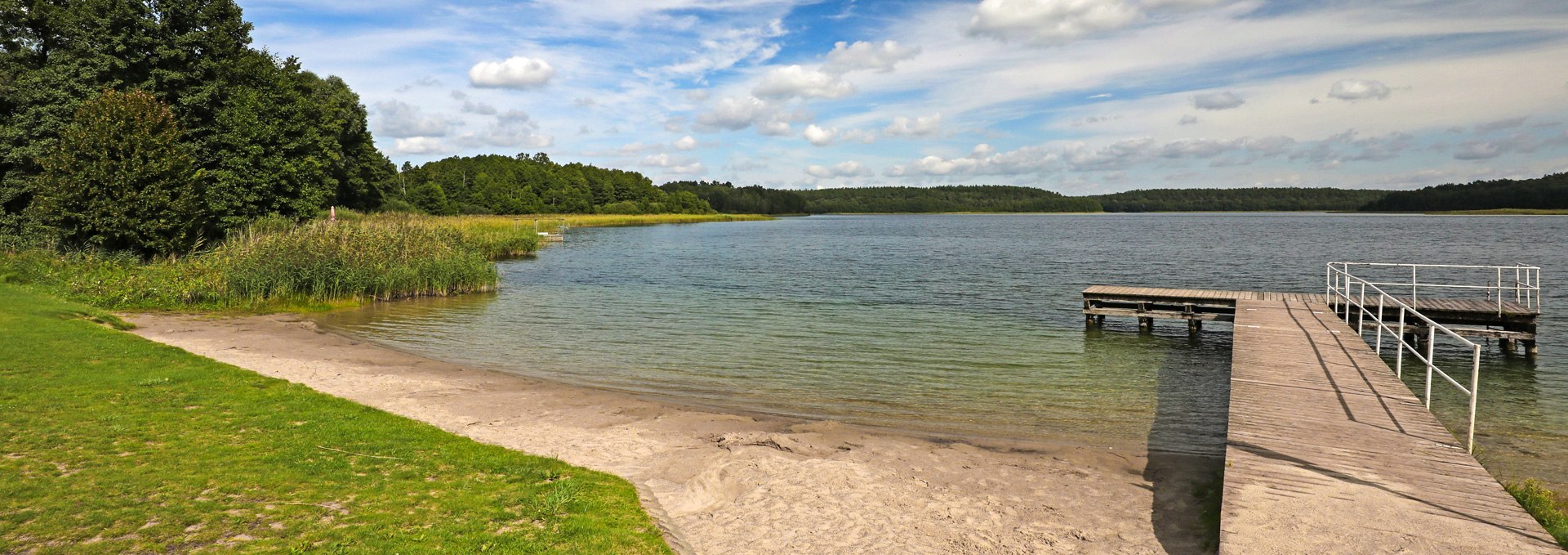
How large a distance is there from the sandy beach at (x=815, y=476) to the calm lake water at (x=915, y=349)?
1221 millimetres

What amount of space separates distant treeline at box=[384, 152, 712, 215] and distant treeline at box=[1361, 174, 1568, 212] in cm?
14691

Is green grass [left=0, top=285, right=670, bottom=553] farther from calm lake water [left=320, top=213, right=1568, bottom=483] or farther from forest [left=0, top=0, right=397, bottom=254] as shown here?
forest [left=0, top=0, right=397, bottom=254]

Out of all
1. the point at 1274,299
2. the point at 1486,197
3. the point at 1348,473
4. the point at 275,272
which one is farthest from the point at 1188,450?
the point at 1486,197

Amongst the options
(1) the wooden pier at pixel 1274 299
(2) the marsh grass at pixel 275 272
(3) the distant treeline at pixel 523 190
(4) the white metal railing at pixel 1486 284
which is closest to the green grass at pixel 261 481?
(2) the marsh grass at pixel 275 272

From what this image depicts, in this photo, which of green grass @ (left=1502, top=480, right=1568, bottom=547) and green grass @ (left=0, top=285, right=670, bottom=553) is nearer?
green grass @ (left=0, top=285, right=670, bottom=553)

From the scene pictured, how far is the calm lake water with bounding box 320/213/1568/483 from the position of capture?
11.3m

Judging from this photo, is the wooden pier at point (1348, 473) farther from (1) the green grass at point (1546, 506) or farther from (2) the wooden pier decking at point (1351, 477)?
(1) the green grass at point (1546, 506)

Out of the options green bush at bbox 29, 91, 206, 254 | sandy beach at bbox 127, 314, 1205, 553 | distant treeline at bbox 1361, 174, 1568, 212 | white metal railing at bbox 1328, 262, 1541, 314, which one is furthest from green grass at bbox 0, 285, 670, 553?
distant treeline at bbox 1361, 174, 1568, 212

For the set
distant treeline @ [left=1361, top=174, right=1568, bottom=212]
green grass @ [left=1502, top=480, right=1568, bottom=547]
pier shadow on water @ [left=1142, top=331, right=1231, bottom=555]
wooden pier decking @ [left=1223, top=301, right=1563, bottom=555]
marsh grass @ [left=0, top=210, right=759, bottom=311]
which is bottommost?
pier shadow on water @ [left=1142, top=331, right=1231, bottom=555]

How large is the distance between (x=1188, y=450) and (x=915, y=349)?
302 inches

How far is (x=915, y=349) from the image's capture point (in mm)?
17062

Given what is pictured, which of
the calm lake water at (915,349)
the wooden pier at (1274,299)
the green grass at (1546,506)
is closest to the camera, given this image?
the green grass at (1546,506)

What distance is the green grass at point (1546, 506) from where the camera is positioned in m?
6.20

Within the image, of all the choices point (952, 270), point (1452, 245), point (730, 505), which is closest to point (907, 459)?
point (730, 505)
